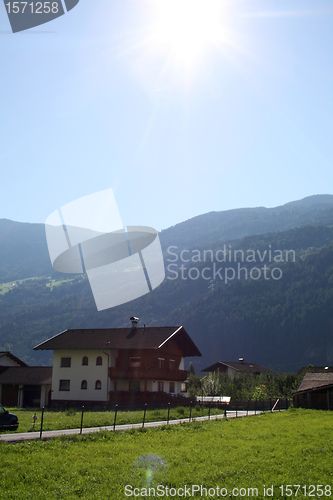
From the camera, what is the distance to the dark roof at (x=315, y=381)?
148 ft

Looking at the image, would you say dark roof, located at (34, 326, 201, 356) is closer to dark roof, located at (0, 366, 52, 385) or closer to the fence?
dark roof, located at (0, 366, 52, 385)

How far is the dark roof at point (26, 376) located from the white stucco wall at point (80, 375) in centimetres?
192

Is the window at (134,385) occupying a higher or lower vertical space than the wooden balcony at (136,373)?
lower

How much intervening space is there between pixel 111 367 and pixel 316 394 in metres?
22.1

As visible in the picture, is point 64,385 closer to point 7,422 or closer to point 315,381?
point 315,381

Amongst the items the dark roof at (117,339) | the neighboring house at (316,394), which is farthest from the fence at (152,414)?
the dark roof at (117,339)

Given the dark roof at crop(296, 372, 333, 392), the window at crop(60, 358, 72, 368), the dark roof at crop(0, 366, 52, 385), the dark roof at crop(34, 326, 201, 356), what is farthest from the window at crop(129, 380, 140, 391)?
the dark roof at crop(296, 372, 333, 392)

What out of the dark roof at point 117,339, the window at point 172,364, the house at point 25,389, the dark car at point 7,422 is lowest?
the house at point 25,389

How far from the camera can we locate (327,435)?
19.0 m

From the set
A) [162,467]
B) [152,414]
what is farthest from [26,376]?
[162,467]

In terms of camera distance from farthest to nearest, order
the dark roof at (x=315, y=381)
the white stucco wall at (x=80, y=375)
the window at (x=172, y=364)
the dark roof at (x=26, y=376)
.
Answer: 1. the window at (x=172, y=364)
2. the dark roof at (x=26, y=376)
3. the white stucco wall at (x=80, y=375)
4. the dark roof at (x=315, y=381)

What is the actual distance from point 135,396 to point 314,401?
18.9 m

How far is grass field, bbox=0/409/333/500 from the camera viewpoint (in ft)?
32.3

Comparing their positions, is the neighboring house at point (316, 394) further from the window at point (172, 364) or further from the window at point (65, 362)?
the window at point (65, 362)
